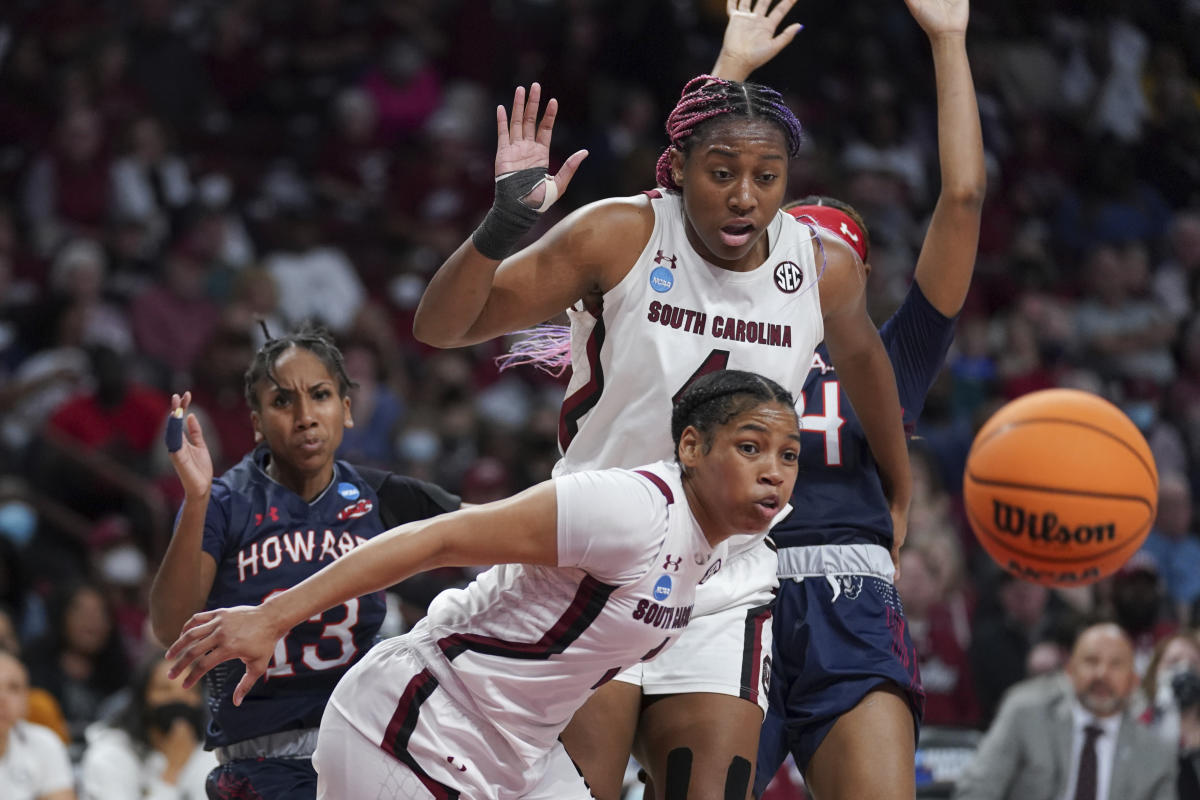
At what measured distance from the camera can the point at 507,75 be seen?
12.9m

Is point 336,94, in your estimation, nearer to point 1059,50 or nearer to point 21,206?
point 21,206

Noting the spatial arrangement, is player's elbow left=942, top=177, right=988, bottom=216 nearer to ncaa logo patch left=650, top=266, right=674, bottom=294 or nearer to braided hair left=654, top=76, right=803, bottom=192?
braided hair left=654, top=76, right=803, bottom=192

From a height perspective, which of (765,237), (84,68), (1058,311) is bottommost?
(765,237)

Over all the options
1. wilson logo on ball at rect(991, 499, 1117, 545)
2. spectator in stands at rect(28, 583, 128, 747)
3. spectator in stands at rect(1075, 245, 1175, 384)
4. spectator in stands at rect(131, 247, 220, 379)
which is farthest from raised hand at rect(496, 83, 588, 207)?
spectator in stands at rect(1075, 245, 1175, 384)

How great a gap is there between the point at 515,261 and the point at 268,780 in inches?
61.1

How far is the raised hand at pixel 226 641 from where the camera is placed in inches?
123

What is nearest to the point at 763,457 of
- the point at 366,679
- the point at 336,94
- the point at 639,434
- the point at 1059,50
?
the point at 639,434

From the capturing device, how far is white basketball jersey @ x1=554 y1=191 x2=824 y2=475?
12.2 ft

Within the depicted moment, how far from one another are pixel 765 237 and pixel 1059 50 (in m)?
9.93

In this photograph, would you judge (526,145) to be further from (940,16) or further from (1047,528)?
(1047,528)

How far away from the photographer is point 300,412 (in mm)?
4359

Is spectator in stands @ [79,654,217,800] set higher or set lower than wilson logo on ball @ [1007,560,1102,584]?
lower

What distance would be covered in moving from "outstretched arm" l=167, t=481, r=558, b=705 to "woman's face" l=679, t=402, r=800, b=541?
37 cm

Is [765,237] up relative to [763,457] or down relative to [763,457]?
up
